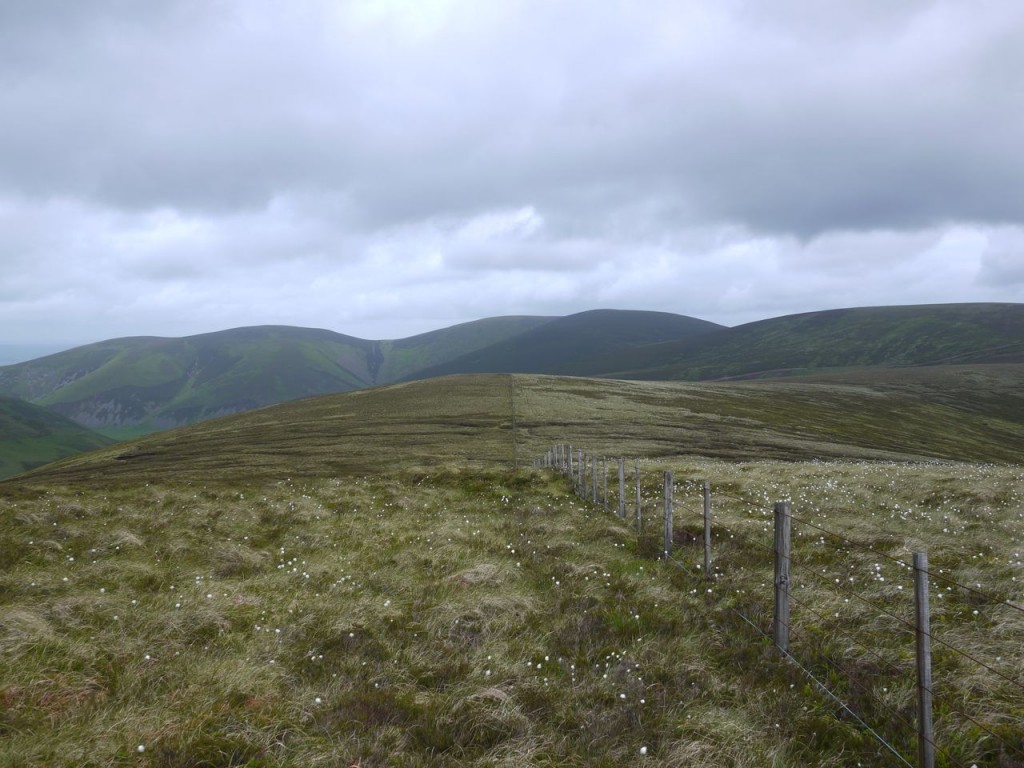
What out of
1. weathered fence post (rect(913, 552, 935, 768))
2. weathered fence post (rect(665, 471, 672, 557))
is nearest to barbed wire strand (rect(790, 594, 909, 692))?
weathered fence post (rect(913, 552, 935, 768))

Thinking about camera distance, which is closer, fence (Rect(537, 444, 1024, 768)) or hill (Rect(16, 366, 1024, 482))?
fence (Rect(537, 444, 1024, 768))

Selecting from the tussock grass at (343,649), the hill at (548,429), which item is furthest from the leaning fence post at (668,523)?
the hill at (548,429)

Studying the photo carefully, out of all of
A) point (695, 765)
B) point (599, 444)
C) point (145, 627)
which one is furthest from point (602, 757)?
point (599, 444)

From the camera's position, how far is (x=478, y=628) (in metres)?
11.2

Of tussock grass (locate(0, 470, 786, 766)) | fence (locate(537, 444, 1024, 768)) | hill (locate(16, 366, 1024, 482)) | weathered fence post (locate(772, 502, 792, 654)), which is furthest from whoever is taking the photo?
hill (locate(16, 366, 1024, 482))

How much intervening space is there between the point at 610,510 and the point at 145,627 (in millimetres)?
15909

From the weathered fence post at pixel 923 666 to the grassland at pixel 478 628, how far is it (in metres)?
0.59

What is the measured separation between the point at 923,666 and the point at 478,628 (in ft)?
22.8

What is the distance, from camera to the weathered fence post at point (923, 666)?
6.95 meters

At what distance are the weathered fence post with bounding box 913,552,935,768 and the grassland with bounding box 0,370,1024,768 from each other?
0.59 meters

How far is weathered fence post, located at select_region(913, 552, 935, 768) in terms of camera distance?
22.8ft

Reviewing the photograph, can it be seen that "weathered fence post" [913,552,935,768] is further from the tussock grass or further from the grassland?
the tussock grass

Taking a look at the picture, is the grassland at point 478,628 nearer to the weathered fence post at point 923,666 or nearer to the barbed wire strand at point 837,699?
the barbed wire strand at point 837,699

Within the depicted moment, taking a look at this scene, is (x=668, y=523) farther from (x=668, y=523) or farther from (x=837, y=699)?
(x=837, y=699)
